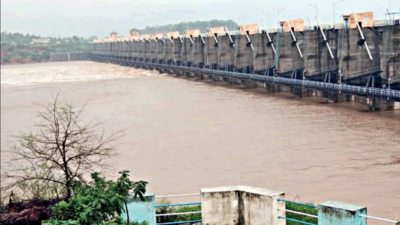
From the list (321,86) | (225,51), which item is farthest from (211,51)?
(321,86)

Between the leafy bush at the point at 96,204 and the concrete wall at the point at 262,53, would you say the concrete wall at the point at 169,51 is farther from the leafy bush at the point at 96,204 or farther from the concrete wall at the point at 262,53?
the leafy bush at the point at 96,204

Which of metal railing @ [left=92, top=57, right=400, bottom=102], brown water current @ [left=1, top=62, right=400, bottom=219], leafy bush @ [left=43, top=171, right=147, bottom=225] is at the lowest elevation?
brown water current @ [left=1, top=62, right=400, bottom=219]

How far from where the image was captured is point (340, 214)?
604cm

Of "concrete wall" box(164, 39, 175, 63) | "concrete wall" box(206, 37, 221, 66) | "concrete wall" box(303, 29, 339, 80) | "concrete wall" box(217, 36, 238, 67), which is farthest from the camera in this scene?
"concrete wall" box(164, 39, 175, 63)

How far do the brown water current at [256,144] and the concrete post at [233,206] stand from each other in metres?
5.54

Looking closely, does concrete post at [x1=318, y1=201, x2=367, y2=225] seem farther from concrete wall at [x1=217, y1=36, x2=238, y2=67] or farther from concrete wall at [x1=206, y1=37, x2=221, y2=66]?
concrete wall at [x1=206, y1=37, x2=221, y2=66]

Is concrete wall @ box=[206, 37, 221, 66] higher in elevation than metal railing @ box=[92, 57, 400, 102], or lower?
higher

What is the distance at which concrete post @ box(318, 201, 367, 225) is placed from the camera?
5.93 metres

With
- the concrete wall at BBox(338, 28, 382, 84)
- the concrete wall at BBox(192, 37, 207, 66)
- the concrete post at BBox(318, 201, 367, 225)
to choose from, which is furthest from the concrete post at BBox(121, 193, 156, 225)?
the concrete wall at BBox(192, 37, 207, 66)

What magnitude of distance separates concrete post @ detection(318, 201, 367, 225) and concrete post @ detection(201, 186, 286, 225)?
0.71 metres

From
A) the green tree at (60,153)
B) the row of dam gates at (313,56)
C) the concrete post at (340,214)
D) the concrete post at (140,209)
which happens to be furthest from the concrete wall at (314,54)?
the concrete post at (140,209)

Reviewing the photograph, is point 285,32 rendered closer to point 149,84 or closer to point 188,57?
point 149,84

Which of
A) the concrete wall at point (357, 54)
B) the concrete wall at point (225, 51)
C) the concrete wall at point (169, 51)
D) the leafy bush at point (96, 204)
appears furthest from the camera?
the concrete wall at point (169, 51)

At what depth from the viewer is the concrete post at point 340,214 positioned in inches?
234
